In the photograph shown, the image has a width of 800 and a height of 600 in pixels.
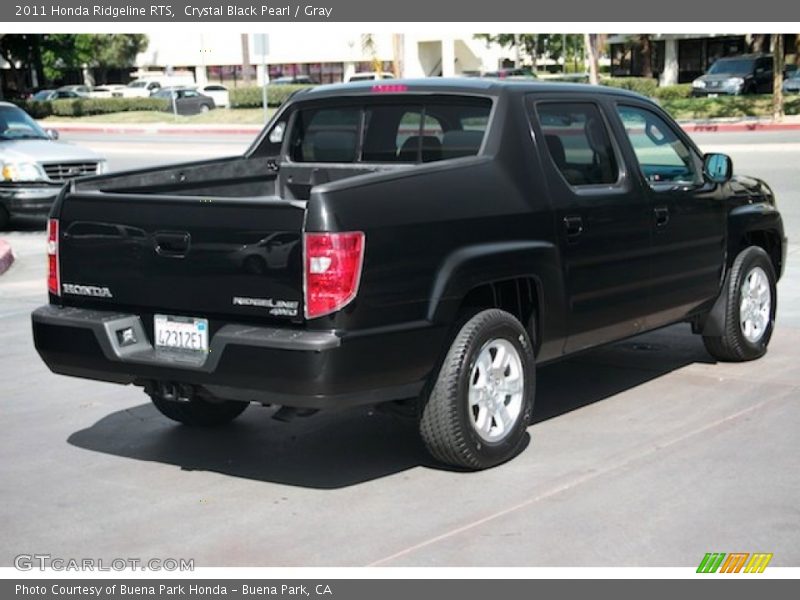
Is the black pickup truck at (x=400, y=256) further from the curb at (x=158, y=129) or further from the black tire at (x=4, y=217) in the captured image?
the curb at (x=158, y=129)

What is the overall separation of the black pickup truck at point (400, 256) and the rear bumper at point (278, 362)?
0.03 feet

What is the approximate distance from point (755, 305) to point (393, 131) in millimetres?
3005

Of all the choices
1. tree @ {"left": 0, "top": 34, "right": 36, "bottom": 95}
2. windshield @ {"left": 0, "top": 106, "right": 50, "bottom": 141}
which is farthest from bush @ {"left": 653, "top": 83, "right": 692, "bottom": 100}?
tree @ {"left": 0, "top": 34, "right": 36, "bottom": 95}

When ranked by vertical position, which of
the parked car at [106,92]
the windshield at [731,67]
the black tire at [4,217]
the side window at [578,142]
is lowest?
the parked car at [106,92]

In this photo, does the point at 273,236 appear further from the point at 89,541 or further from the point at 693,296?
the point at 693,296

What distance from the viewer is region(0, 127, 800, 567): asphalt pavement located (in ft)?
17.2

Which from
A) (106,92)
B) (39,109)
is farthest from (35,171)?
(106,92)

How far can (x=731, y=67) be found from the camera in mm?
46250

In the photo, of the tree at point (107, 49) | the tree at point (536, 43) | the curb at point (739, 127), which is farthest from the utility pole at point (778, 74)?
the tree at point (107, 49)

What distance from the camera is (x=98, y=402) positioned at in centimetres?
795

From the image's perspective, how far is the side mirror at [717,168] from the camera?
26.0 feet

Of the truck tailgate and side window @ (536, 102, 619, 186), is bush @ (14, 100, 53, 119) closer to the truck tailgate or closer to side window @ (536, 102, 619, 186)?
side window @ (536, 102, 619, 186)

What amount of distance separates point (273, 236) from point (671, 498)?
2173 mm

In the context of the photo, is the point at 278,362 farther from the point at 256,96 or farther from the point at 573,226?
the point at 256,96
